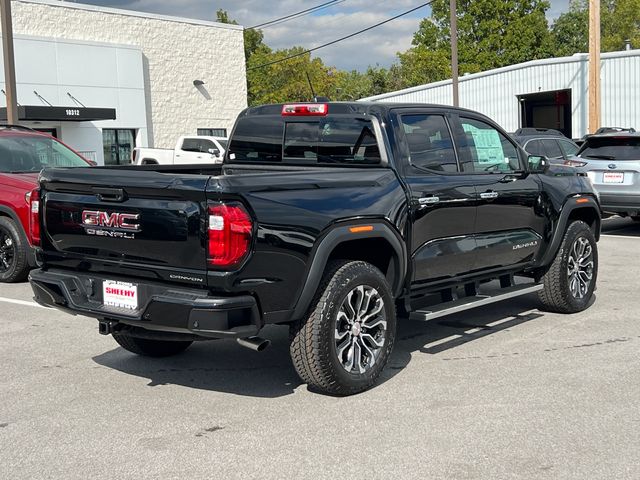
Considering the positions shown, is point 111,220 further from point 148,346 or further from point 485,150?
point 485,150

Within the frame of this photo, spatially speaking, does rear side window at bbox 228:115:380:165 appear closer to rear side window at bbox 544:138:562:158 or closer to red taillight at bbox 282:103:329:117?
red taillight at bbox 282:103:329:117

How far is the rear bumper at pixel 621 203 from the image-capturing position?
12953 millimetres

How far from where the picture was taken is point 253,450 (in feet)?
14.5

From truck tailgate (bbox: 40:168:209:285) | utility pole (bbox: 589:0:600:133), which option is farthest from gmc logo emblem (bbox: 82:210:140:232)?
utility pole (bbox: 589:0:600:133)

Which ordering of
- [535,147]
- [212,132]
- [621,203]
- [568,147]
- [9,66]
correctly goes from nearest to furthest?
[621,203] → [535,147] → [568,147] → [9,66] → [212,132]

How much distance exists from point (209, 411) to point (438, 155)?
2631 mm

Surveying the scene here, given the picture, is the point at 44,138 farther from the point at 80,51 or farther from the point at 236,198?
the point at 80,51

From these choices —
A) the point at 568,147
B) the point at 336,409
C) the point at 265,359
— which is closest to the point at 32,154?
the point at 265,359

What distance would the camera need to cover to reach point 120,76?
2941 cm

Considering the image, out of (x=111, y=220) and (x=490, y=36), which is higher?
(x=490, y=36)

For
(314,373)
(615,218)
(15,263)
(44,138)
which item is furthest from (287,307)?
(615,218)

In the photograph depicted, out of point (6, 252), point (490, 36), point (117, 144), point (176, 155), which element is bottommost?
point (6, 252)

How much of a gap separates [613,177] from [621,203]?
17.2 inches

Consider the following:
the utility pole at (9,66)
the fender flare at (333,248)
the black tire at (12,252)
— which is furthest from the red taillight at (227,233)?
the utility pole at (9,66)
